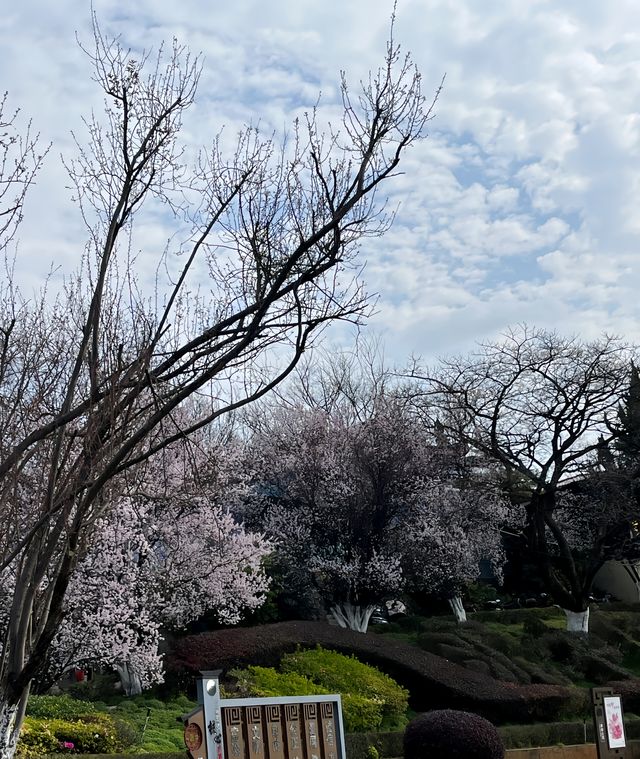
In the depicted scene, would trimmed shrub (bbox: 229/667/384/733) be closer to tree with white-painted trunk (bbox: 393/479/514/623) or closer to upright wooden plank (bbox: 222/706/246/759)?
upright wooden plank (bbox: 222/706/246/759)

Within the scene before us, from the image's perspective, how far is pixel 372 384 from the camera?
95.6ft

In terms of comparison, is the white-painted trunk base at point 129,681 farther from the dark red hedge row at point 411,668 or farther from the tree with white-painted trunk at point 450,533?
the tree with white-painted trunk at point 450,533

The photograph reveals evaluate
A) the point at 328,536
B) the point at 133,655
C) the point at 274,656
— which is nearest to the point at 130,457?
the point at 133,655

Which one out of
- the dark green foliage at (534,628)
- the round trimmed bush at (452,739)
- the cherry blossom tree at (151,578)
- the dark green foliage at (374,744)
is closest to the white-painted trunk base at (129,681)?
the cherry blossom tree at (151,578)

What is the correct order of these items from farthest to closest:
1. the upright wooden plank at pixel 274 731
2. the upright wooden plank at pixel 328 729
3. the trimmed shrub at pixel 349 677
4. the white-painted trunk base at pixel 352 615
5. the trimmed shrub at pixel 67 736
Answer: the white-painted trunk base at pixel 352 615 → the trimmed shrub at pixel 349 677 → the trimmed shrub at pixel 67 736 → the upright wooden plank at pixel 328 729 → the upright wooden plank at pixel 274 731

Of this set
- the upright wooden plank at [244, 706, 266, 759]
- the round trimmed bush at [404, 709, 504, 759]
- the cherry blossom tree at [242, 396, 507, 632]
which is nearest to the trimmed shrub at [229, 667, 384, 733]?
the round trimmed bush at [404, 709, 504, 759]

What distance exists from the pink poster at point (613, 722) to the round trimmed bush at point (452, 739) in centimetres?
153

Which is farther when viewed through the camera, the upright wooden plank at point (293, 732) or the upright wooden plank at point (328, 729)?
the upright wooden plank at point (328, 729)

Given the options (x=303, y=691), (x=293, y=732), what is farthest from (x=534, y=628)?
(x=293, y=732)

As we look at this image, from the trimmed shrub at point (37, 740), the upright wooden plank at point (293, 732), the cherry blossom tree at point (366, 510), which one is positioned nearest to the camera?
the upright wooden plank at point (293, 732)

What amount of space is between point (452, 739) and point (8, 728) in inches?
208

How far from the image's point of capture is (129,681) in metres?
14.5

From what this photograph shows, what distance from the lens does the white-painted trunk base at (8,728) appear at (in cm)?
673

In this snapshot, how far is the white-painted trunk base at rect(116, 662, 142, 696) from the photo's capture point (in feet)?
47.3
